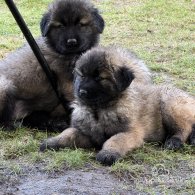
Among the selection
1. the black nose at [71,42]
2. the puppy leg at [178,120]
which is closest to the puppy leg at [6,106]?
the black nose at [71,42]

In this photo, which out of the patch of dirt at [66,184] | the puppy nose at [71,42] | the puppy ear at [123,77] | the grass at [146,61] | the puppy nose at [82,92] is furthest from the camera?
the puppy nose at [71,42]

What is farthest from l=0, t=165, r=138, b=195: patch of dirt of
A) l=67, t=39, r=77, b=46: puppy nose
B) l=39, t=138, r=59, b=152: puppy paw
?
l=67, t=39, r=77, b=46: puppy nose

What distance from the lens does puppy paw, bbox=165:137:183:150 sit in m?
5.39

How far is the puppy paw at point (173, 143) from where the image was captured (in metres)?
5.39

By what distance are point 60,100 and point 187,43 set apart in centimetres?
438

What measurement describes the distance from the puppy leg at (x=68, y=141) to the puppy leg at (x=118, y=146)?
362 mm

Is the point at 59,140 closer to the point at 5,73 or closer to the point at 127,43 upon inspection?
the point at 5,73

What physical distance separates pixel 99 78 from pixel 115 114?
0.37 m

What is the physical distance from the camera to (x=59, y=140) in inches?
209

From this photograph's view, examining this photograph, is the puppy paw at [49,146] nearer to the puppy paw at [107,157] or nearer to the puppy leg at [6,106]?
the puppy paw at [107,157]

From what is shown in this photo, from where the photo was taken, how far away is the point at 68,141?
533 cm

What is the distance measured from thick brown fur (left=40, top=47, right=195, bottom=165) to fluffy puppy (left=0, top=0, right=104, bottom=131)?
0.69 m

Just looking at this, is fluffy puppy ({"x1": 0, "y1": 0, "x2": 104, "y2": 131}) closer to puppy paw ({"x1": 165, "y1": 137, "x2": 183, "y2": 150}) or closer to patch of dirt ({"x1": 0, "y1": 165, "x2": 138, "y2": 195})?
puppy paw ({"x1": 165, "y1": 137, "x2": 183, "y2": 150})

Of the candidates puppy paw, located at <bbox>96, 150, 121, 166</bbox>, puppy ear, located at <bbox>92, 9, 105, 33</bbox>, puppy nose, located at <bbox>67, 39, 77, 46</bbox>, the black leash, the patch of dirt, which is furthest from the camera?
puppy ear, located at <bbox>92, 9, 105, 33</bbox>
